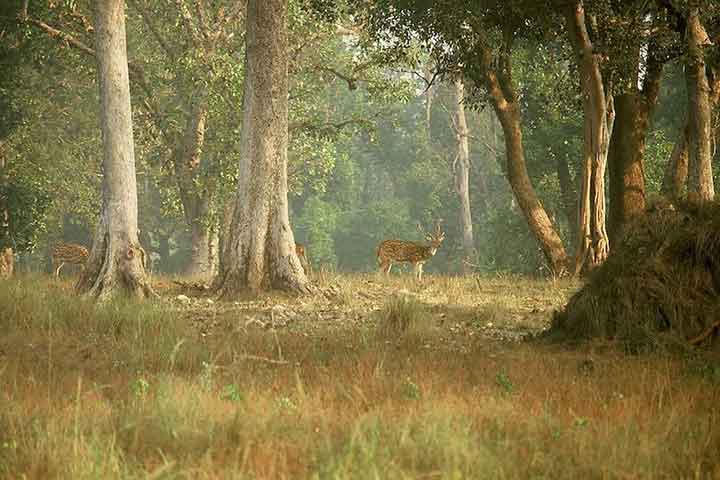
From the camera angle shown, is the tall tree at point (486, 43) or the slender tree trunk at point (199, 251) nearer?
the tall tree at point (486, 43)

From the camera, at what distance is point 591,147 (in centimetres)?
1994

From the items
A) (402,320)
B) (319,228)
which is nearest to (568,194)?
(402,320)

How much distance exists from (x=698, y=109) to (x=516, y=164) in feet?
17.8

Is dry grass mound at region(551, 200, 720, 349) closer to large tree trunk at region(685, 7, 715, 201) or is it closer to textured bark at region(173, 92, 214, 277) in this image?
large tree trunk at region(685, 7, 715, 201)

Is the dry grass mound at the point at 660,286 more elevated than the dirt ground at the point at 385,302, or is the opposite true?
the dry grass mound at the point at 660,286

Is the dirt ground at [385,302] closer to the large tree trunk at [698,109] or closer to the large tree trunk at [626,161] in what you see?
the large tree trunk at [626,161]

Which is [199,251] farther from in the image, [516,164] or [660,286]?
[660,286]

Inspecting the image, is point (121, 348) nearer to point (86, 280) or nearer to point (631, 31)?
point (86, 280)

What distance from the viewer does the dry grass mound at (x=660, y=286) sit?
1020 cm

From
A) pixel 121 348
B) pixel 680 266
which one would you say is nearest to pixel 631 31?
pixel 680 266

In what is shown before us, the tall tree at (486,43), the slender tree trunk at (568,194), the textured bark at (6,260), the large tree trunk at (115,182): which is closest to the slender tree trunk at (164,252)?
the textured bark at (6,260)

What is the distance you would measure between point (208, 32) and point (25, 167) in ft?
22.7

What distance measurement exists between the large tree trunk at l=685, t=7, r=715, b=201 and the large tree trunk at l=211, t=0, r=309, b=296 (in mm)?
7674

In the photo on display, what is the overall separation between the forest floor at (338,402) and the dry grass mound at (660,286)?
38 cm
